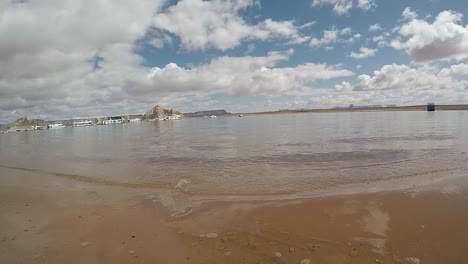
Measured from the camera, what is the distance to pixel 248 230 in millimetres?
7500

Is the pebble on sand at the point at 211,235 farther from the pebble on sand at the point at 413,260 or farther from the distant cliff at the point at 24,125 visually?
the distant cliff at the point at 24,125

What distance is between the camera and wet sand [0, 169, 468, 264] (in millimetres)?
6273

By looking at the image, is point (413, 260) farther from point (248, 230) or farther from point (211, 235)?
point (211, 235)

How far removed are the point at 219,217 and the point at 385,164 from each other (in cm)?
1078

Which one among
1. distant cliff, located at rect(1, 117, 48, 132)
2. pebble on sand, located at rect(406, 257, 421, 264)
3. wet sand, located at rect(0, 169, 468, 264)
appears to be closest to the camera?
pebble on sand, located at rect(406, 257, 421, 264)

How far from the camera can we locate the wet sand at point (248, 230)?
627 cm

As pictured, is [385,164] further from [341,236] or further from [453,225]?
[341,236]

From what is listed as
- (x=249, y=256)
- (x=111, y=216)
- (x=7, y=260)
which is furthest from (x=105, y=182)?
(x=249, y=256)

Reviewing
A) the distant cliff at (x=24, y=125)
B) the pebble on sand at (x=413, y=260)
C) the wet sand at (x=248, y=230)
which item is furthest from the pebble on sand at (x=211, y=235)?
the distant cliff at (x=24, y=125)

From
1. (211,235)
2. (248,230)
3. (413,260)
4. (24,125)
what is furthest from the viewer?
(24,125)

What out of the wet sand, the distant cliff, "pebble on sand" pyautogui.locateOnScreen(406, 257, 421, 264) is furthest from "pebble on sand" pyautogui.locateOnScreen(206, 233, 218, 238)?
the distant cliff

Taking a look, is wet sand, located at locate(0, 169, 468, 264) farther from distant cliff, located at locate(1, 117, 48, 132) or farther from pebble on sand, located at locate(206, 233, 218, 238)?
distant cliff, located at locate(1, 117, 48, 132)

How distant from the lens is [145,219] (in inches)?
340

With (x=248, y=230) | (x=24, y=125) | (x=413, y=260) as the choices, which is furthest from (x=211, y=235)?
(x=24, y=125)
